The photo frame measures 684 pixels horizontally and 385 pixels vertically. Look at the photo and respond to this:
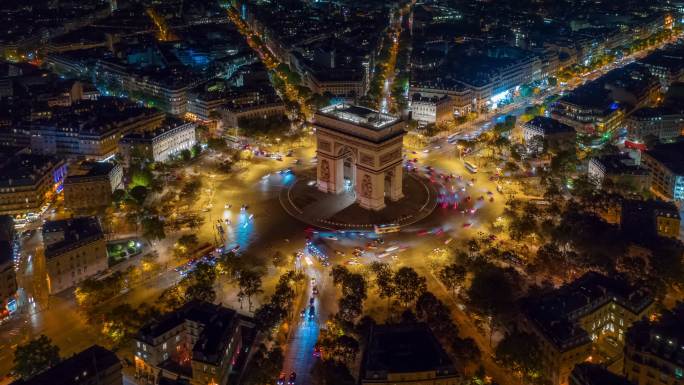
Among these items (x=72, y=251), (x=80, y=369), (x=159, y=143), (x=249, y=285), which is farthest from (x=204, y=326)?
(x=159, y=143)

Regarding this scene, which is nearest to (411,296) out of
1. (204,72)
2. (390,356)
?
(390,356)

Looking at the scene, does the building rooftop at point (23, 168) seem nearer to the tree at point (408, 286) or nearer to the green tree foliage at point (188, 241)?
the green tree foliage at point (188, 241)

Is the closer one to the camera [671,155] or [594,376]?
[594,376]

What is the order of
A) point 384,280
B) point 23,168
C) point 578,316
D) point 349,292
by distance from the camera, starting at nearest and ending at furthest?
1. point 578,316
2. point 384,280
3. point 349,292
4. point 23,168

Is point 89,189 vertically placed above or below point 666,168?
below

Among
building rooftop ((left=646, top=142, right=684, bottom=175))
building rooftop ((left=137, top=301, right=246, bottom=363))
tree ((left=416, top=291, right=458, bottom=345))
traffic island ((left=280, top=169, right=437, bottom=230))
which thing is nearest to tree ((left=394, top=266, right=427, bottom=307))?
tree ((left=416, top=291, right=458, bottom=345))

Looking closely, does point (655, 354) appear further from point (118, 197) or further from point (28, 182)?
point (28, 182)
